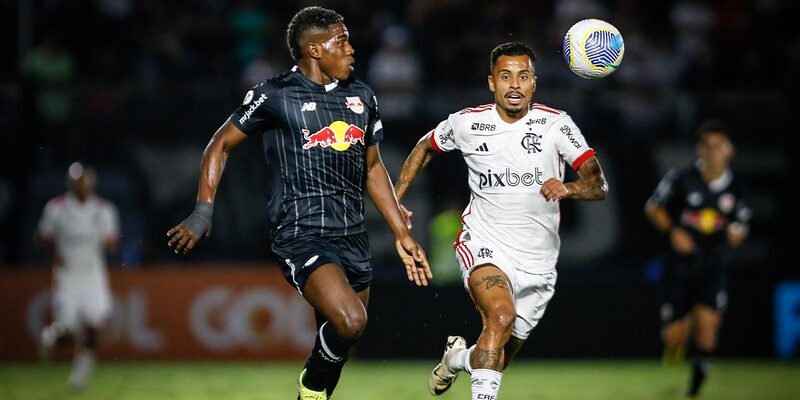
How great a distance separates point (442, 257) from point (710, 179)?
4865 mm

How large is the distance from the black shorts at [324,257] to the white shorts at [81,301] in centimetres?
729

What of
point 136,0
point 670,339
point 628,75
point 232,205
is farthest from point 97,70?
point 670,339

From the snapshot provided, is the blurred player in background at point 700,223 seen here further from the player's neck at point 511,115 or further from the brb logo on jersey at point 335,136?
the brb logo on jersey at point 335,136

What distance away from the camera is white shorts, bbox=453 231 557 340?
8625 millimetres

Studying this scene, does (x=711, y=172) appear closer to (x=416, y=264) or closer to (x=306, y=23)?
(x=416, y=264)

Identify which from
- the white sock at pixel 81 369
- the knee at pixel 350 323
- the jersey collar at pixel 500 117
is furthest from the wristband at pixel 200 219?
the white sock at pixel 81 369

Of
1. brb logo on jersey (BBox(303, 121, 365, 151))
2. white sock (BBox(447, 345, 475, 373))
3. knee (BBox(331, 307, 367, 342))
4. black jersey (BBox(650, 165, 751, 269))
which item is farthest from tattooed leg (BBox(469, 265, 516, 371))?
black jersey (BBox(650, 165, 751, 269))

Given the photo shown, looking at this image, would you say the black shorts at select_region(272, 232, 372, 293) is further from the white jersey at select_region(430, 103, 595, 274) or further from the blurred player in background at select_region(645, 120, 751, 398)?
the blurred player in background at select_region(645, 120, 751, 398)

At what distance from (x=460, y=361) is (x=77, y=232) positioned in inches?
307

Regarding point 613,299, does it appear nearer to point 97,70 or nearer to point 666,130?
point 666,130

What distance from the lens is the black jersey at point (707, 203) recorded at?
13.0 m

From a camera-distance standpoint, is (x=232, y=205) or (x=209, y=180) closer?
(x=209, y=180)

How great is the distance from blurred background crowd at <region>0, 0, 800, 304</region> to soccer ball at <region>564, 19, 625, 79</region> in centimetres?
718

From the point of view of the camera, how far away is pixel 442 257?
16922 millimetres
